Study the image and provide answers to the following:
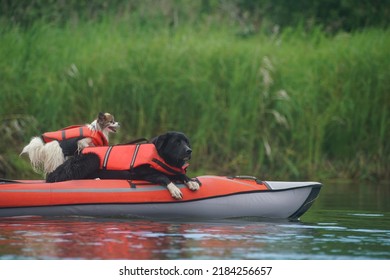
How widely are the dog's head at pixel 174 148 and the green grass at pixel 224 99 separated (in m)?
4.46

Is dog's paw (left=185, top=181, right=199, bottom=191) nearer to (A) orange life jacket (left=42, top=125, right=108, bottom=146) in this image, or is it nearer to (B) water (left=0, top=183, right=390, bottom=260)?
(B) water (left=0, top=183, right=390, bottom=260)

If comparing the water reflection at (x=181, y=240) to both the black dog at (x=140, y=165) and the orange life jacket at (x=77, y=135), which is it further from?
the orange life jacket at (x=77, y=135)

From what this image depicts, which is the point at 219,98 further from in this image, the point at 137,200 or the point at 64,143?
the point at 137,200

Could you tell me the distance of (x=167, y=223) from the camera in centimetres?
981

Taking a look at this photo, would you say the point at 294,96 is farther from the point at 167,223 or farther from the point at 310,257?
the point at 310,257

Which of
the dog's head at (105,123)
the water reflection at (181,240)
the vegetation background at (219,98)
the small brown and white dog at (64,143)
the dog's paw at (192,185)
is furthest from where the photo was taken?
the vegetation background at (219,98)

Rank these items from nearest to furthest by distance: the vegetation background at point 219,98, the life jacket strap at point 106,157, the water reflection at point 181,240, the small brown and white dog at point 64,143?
the water reflection at point 181,240 < the life jacket strap at point 106,157 < the small brown and white dog at point 64,143 < the vegetation background at point 219,98

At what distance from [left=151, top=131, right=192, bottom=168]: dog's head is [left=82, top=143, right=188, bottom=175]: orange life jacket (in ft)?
0.17

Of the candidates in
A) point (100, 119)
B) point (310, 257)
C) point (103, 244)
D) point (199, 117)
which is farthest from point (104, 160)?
point (199, 117)

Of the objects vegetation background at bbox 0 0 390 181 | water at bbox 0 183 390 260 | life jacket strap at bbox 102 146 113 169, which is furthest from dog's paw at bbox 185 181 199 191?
vegetation background at bbox 0 0 390 181

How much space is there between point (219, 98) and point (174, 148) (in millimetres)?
5134

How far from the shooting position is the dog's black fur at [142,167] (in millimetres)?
9914

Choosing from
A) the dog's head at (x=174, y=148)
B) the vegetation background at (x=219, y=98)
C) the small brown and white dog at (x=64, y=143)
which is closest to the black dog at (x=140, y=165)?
the dog's head at (x=174, y=148)

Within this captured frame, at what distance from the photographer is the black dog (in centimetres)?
998
